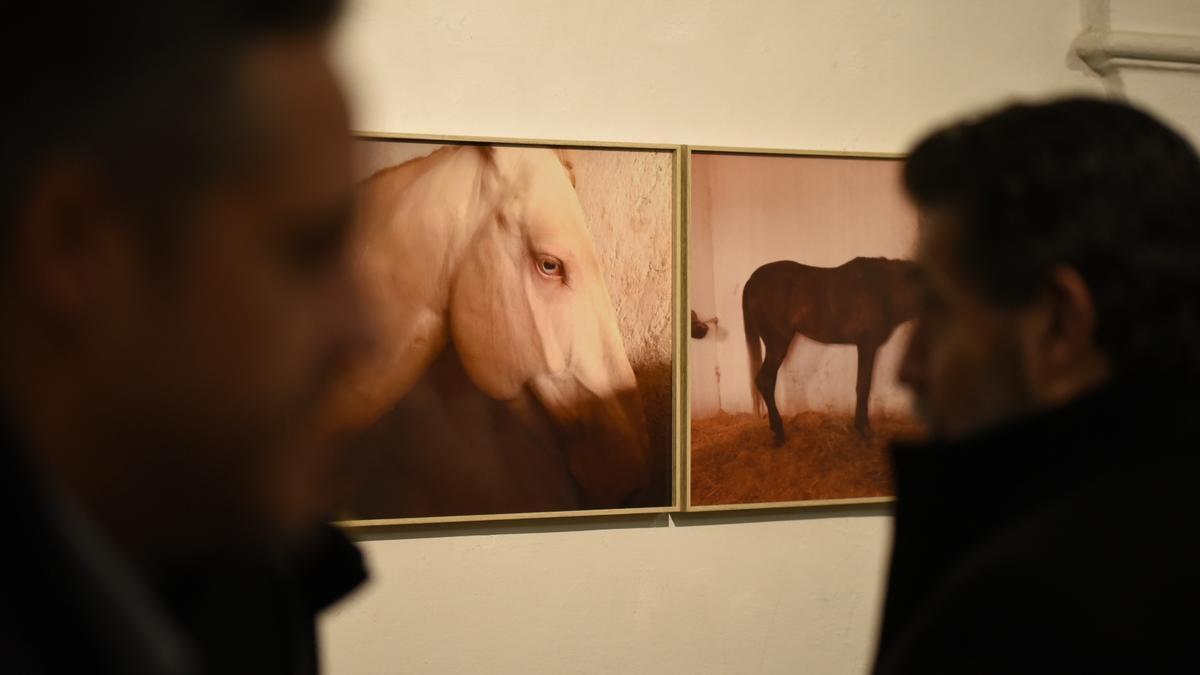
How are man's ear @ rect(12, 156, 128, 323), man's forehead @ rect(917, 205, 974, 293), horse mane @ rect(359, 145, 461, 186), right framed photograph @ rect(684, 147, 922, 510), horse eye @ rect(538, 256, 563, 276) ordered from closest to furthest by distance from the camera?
man's ear @ rect(12, 156, 128, 323) → man's forehead @ rect(917, 205, 974, 293) → horse mane @ rect(359, 145, 461, 186) → horse eye @ rect(538, 256, 563, 276) → right framed photograph @ rect(684, 147, 922, 510)

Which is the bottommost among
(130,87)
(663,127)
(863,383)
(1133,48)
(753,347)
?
(863,383)

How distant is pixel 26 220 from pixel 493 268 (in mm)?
2636

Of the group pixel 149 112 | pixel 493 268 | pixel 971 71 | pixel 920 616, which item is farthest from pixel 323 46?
pixel 971 71

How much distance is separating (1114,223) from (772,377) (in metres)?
2.11

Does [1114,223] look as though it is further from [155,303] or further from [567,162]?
[567,162]

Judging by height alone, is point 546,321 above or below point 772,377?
above

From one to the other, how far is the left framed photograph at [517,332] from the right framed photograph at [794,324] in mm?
111

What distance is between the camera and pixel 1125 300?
3.61ft

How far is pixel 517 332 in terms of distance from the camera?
2949 millimetres

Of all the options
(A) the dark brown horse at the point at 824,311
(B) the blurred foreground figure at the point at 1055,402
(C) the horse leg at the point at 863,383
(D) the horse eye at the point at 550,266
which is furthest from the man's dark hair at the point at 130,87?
(C) the horse leg at the point at 863,383

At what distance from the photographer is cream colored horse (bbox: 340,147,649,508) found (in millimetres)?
2883

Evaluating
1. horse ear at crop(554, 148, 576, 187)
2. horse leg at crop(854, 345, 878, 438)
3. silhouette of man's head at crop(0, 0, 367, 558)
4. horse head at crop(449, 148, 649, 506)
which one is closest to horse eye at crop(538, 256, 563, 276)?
horse head at crop(449, 148, 649, 506)

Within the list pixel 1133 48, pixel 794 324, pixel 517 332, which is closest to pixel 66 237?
pixel 517 332

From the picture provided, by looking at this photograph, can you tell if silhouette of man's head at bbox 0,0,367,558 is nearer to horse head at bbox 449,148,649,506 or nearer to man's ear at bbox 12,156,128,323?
man's ear at bbox 12,156,128,323
